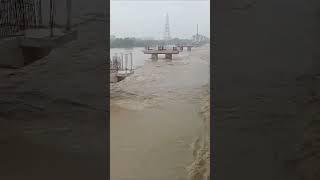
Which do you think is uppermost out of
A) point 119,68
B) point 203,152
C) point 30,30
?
point 30,30

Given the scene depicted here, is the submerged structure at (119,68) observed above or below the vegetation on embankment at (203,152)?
above

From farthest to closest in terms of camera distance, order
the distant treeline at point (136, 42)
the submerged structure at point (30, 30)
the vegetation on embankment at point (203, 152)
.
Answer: the distant treeline at point (136, 42)
the vegetation on embankment at point (203, 152)
the submerged structure at point (30, 30)

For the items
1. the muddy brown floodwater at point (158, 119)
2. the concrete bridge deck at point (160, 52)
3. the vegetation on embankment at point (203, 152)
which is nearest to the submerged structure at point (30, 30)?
the muddy brown floodwater at point (158, 119)

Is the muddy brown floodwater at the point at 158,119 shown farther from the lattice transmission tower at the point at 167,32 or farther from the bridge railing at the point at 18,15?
the bridge railing at the point at 18,15

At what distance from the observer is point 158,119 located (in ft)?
7.79

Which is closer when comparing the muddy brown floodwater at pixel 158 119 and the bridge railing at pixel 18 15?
the bridge railing at pixel 18 15

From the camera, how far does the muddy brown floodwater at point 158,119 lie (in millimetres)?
2289

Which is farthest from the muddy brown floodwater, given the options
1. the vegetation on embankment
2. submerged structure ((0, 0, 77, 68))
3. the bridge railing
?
the bridge railing

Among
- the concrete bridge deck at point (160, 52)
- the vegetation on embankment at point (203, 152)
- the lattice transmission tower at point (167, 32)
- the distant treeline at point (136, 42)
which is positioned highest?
the lattice transmission tower at point (167, 32)

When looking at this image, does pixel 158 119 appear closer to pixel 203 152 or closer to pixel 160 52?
pixel 203 152

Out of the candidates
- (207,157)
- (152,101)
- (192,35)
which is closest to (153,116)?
(152,101)

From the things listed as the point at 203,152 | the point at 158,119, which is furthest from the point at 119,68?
the point at 203,152
